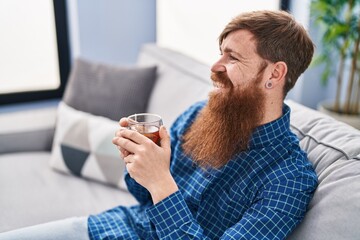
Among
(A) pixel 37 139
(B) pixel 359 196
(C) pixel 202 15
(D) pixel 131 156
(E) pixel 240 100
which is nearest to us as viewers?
(B) pixel 359 196

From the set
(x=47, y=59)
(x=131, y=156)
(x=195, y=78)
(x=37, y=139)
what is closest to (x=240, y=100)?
(x=131, y=156)

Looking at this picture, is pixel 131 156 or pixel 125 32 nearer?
pixel 131 156

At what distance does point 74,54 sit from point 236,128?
1932 mm

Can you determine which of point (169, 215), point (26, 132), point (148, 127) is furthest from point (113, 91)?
point (169, 215)

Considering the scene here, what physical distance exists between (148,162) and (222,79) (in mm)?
349

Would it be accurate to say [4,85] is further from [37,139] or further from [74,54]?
[37,139]

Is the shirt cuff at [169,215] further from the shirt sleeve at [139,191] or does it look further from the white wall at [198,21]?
the white wall at [198,21]

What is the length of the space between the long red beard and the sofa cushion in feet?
0.65

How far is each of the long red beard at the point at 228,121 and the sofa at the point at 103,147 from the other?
0.68 ft

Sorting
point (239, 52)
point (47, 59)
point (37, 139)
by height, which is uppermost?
point (239, 52)

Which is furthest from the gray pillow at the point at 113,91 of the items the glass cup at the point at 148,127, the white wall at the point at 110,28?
the glass cup at the point at 148,127

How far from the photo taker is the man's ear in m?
1.12

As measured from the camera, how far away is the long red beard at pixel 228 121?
114 centimetres

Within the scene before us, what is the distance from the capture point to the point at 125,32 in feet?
9.23
